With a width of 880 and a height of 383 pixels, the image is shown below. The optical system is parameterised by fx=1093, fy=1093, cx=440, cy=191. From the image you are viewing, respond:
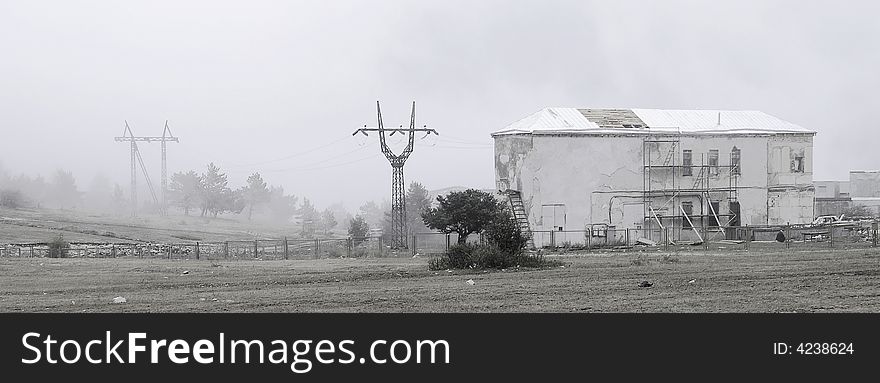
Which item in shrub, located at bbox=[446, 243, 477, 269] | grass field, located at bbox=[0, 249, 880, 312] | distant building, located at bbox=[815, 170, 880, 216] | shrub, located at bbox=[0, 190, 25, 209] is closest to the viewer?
grass field, located at bbox=[0, 249, 880, 312]

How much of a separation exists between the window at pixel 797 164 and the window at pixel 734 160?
13.3ft

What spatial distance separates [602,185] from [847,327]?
4407cm

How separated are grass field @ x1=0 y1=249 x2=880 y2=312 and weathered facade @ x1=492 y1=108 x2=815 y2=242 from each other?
17278 millimetres

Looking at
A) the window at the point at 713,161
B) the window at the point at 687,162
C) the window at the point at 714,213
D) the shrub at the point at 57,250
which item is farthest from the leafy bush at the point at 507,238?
the window at the point at 713,161

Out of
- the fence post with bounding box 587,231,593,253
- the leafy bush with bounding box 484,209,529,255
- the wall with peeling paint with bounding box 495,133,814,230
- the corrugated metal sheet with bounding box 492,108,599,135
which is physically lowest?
the fence post with bounding box 587,231,593,253

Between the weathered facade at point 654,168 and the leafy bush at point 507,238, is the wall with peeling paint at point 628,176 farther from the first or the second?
the leafy bush at point 507,238

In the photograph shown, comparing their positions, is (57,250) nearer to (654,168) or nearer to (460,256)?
(460,256)

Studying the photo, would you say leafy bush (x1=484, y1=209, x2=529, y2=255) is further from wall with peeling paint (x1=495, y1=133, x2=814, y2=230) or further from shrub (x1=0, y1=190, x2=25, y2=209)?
shrub (x1=0, y1=190, x2=25, y2=209)

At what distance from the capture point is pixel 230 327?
45.8 feet

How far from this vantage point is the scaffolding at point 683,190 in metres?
59.3

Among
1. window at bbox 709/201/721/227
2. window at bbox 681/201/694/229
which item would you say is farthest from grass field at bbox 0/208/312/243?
window at bbox 709/201/721/227

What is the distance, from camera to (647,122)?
61094 millimetres

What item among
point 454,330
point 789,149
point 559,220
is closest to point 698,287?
point 454,330

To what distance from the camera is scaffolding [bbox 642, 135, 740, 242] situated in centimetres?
5928
